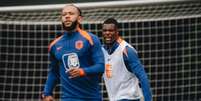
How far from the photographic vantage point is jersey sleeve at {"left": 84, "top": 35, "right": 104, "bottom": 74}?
22.8 feet

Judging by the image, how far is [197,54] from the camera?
1041cm

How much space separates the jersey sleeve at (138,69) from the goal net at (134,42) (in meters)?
2.58

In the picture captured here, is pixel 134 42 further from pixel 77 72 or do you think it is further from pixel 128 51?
pixel 77 72

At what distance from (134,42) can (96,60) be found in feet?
11.0

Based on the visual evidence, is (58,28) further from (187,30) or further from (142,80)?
(142,80)

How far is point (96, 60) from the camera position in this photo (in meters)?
7.07

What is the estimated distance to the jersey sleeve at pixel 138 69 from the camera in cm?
725

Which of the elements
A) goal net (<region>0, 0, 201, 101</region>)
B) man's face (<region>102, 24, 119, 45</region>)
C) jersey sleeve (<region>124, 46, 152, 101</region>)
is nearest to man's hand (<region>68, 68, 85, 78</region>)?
jersey sleeve (<region>124, 46, 152, 101</region>)

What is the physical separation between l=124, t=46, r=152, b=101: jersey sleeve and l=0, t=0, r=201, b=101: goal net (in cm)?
258

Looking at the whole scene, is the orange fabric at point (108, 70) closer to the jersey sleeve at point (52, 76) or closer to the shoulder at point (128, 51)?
the shoulder at point (128, 51)

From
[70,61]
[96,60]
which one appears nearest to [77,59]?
[70,61]

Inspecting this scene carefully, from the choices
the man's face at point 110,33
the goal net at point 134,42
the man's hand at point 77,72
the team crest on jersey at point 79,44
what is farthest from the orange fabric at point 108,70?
the goal net at point 134,42

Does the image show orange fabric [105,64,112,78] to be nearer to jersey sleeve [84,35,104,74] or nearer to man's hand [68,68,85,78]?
jersey sleeve [84,35,104,74]

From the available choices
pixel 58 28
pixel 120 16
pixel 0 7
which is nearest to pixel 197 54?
pixel 120 16
